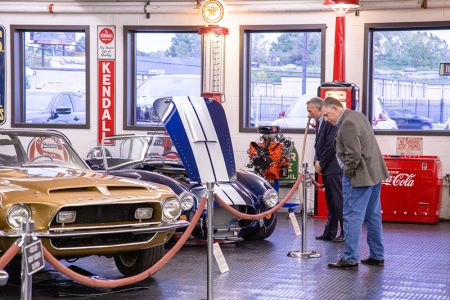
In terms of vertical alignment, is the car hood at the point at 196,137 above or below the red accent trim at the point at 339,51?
below

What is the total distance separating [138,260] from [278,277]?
4.27 feet

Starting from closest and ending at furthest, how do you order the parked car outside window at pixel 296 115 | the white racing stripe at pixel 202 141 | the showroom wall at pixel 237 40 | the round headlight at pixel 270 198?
the white racing stripe at pixel 202 141, the round headlight at pixel 270 198, the showroom wall at pixel 237 40, the parked car outside window at pixel 296 115

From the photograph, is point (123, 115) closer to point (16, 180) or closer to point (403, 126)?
point (403, 126)

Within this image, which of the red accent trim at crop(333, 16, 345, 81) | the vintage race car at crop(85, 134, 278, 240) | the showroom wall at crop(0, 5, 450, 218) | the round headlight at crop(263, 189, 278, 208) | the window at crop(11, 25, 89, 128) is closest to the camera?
the vintage race car at crop(85, 134, 278, 240)

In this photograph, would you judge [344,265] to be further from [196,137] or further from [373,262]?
[196,137]

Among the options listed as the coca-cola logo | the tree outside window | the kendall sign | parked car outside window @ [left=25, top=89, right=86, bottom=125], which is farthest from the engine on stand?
parked car outside window @ [left=25, top=89, right=86, bottom=125]

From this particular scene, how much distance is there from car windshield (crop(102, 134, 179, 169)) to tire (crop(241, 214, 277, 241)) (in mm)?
1271

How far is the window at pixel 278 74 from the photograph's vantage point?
12.9 m

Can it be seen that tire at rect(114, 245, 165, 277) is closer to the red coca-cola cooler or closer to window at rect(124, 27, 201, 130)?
the red coca-cola cooler

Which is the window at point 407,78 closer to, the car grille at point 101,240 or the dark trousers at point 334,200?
the dark trousers at point 334,200

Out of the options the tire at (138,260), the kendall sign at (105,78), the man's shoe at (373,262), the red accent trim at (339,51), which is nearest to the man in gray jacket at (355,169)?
the man's shoe at (373,262)

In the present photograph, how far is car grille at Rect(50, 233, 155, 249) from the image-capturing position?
19.9 ft

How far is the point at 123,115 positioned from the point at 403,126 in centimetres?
452

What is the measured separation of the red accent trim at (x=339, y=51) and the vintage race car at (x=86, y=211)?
5.63 meters
